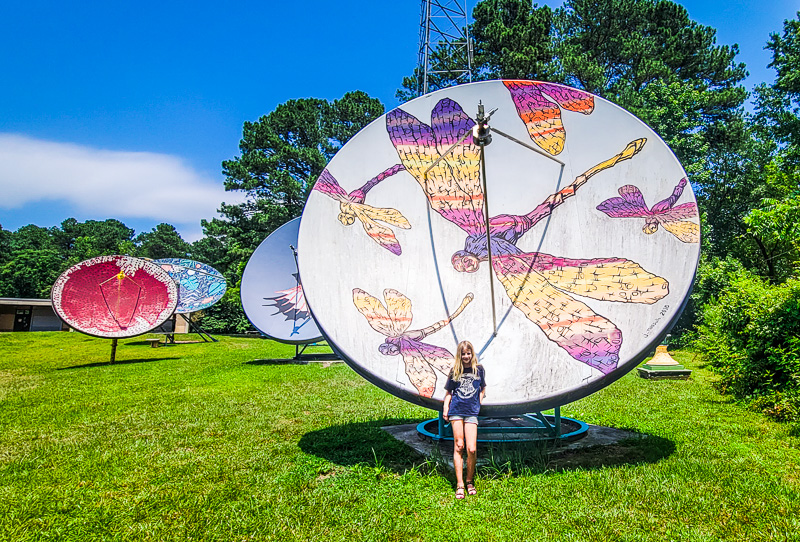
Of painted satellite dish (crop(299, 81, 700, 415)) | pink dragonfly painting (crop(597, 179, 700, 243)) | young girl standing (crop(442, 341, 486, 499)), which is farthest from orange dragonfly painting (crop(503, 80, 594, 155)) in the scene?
young girl standing (crop(442, 341, 486, 499))

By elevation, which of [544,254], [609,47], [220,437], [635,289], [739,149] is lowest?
[220,437]

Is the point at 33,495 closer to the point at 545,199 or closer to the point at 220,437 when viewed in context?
the point at 220,437

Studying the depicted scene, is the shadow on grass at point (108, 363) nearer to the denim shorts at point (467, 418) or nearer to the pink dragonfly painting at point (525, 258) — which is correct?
the pink dragonfly painting at point (525, 258)

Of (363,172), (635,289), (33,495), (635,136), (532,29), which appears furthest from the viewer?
(532,29)

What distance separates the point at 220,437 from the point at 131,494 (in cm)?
194

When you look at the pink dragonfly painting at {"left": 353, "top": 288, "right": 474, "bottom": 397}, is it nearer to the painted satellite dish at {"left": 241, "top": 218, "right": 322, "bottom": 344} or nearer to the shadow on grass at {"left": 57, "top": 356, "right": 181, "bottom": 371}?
the painted satellite dish at {"left": 241, "top": 218, "right": 322, "bottom": 344}

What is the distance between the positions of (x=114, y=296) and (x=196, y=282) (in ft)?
26.4

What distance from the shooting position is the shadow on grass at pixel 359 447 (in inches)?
209

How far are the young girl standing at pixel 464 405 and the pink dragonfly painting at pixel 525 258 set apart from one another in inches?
36.1

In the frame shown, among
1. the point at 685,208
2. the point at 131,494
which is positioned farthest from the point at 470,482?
the point at 685,208

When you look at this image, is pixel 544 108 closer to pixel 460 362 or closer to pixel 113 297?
pixel 460 362

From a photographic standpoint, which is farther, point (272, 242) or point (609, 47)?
point (609, 47)

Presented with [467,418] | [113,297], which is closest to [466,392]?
[467,418]

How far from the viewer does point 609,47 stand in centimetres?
2903
